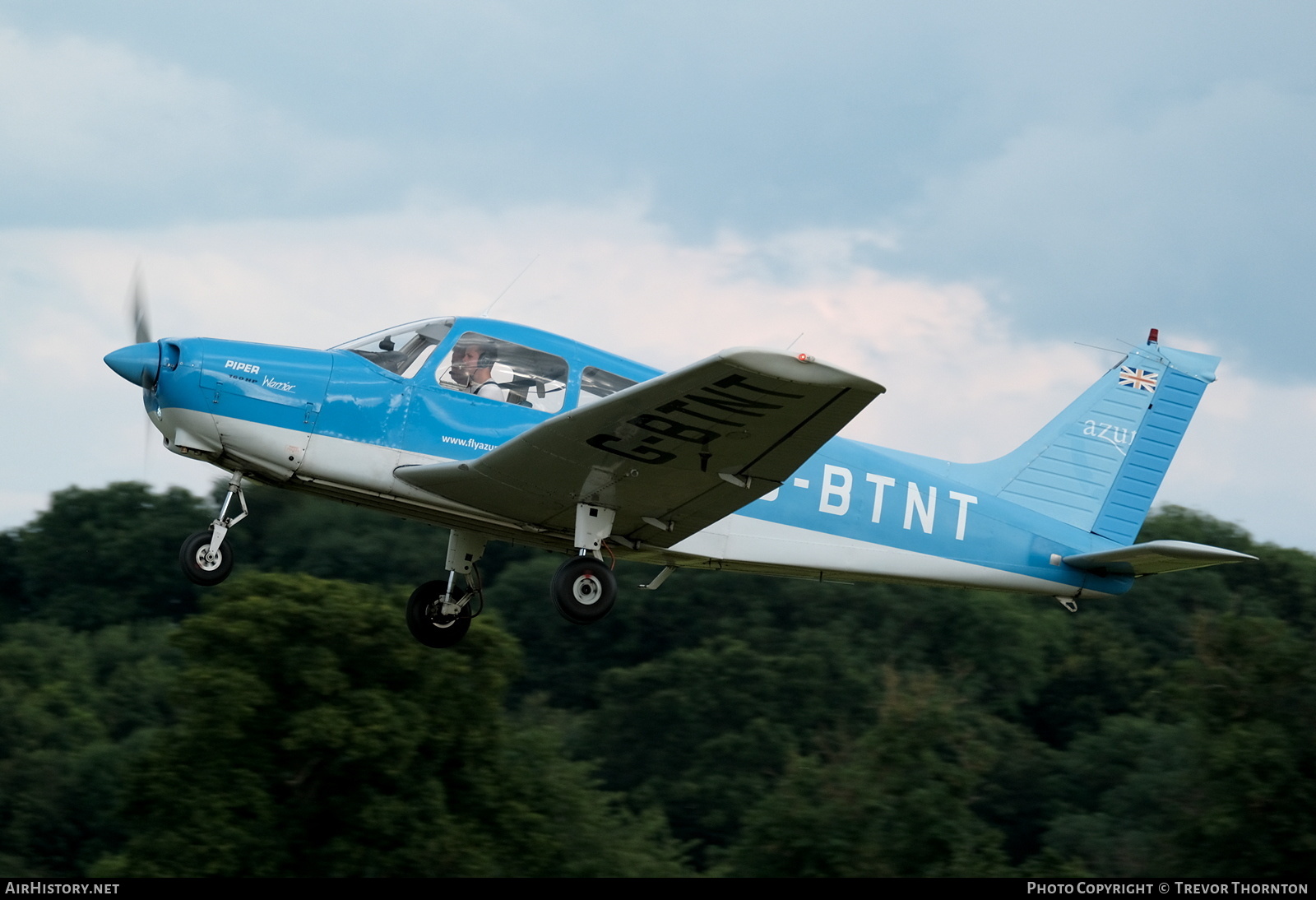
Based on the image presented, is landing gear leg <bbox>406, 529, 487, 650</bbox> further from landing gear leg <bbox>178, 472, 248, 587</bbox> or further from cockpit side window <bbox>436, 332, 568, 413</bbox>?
landing gear leg <bbox>178, 472, 248, 587</bbox>

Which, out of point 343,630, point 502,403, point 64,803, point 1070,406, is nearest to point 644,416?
point 502,403

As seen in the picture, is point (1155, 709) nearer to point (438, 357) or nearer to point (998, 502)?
point (998, 502)

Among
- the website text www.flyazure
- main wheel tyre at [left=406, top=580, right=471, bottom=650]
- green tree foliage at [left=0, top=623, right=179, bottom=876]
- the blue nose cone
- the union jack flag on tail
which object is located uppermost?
the union jack flag on tail

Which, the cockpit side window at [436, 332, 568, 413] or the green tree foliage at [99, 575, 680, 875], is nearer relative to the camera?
the cockpit side window at [436, 332, 568, 413]

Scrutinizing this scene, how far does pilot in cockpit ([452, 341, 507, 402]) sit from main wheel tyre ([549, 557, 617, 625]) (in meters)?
1.45

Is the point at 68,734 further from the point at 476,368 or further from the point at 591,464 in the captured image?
the point at 591,464

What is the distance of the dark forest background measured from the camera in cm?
2281

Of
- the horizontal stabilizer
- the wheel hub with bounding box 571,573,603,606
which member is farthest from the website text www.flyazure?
the horizontal stabilizer

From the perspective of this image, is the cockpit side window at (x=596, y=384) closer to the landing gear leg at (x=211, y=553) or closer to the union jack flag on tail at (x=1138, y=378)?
the landing gear leg at (x=211, y=553)

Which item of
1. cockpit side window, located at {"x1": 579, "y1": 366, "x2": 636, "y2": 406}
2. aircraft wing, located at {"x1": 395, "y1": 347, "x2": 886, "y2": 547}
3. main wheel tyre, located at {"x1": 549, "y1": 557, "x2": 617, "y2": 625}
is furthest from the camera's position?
cockpit side window, located at {"x1": 579, "y1": 366, "x2": 636, "y2": 406}

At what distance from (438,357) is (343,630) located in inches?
522

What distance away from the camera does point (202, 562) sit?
1100 centimetres

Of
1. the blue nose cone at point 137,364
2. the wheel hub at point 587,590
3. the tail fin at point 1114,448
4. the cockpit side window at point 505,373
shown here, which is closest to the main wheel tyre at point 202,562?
the blue nose cone at point 137,364

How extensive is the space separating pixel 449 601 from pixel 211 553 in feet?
7.44
